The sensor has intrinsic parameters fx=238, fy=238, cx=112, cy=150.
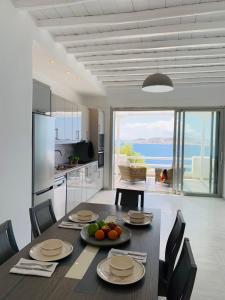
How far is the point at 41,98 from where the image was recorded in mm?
3324

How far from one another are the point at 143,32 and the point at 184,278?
2920mm

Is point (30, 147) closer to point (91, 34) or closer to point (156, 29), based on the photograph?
point (91, 34)

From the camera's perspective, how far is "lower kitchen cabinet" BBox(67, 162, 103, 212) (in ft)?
14.4

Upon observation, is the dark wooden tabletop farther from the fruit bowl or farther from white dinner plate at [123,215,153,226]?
white dinner plate at [123,215,153,226]

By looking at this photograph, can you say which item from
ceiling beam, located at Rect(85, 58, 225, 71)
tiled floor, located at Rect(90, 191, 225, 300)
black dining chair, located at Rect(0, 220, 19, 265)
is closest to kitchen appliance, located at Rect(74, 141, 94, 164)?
tiled floor, located at Rect(90, 191, 225, 300)

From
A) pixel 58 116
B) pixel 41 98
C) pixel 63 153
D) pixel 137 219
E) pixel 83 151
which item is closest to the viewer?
pixel 137 219

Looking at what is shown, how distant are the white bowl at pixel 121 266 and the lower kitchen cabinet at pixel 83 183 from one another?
2.98m

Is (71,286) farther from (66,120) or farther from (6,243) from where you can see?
(66,120)

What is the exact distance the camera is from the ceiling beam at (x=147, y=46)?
11.3ft

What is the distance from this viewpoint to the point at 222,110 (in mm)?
6137

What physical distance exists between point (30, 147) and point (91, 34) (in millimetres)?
1773

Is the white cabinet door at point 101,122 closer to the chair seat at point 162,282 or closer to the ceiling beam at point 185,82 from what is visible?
the ceiling beam at point 185,82

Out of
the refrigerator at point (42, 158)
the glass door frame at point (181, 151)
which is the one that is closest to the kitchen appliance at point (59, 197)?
the refrigerator at point (42, 158)

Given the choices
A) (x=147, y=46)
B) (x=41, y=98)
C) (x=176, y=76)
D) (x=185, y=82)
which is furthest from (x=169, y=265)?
(x=185, y=82)
